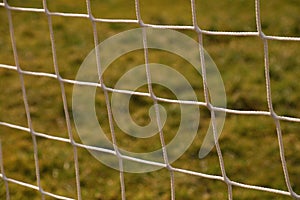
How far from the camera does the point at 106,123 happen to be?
8.65ft

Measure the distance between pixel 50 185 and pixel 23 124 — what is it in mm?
612

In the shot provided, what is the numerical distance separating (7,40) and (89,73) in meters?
0.85

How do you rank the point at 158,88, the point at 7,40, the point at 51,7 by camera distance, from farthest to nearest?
the point at 51,7, the point at 7,40, the point at 158,88

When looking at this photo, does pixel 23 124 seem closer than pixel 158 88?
Result: Yes

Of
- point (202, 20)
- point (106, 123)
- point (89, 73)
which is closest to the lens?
point (106, 123)

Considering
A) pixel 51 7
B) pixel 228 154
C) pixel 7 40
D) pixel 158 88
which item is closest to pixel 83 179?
pixel 228 154

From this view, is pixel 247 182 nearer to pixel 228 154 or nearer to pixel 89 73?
pixel 228 154

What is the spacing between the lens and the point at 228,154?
2293 mm

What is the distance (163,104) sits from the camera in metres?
2.77

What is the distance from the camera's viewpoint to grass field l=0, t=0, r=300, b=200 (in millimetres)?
2125

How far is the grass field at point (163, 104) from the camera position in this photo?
2.12 metres

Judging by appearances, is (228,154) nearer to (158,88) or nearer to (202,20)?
(158,88)

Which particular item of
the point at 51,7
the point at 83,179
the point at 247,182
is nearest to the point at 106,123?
the point at 83,179

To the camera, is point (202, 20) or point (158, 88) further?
point (202, 20)
